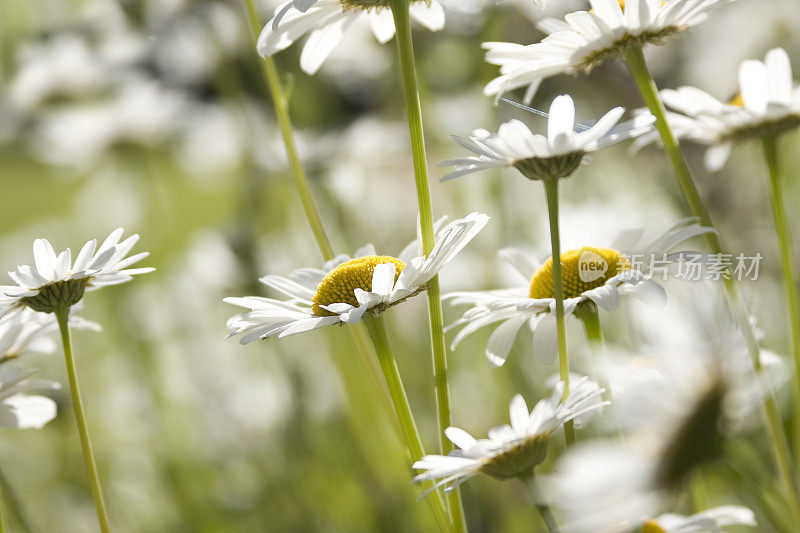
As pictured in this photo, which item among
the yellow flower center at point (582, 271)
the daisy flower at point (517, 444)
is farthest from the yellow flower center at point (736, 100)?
the daisy flower at point (517, 444)

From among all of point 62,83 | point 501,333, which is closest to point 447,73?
point 62,83

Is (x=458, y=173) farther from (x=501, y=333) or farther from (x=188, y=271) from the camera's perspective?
A: (x=188, y=271)

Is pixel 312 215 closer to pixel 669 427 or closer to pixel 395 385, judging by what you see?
pixel 395 385

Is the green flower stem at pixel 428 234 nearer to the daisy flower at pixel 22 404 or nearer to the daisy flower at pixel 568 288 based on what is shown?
the daisy flower at pixel 568 288

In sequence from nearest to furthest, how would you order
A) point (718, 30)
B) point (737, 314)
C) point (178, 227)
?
point (737, 314), point (718, 30), point (178, 227)

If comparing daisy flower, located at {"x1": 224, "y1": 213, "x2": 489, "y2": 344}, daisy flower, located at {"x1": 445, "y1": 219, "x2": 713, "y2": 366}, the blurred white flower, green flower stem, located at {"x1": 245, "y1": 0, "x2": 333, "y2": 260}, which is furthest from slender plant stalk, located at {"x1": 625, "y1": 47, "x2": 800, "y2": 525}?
the blurred white flower

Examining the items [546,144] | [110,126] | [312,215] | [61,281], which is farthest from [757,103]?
[110,126]

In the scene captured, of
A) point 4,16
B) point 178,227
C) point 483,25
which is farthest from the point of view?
point 178,227
